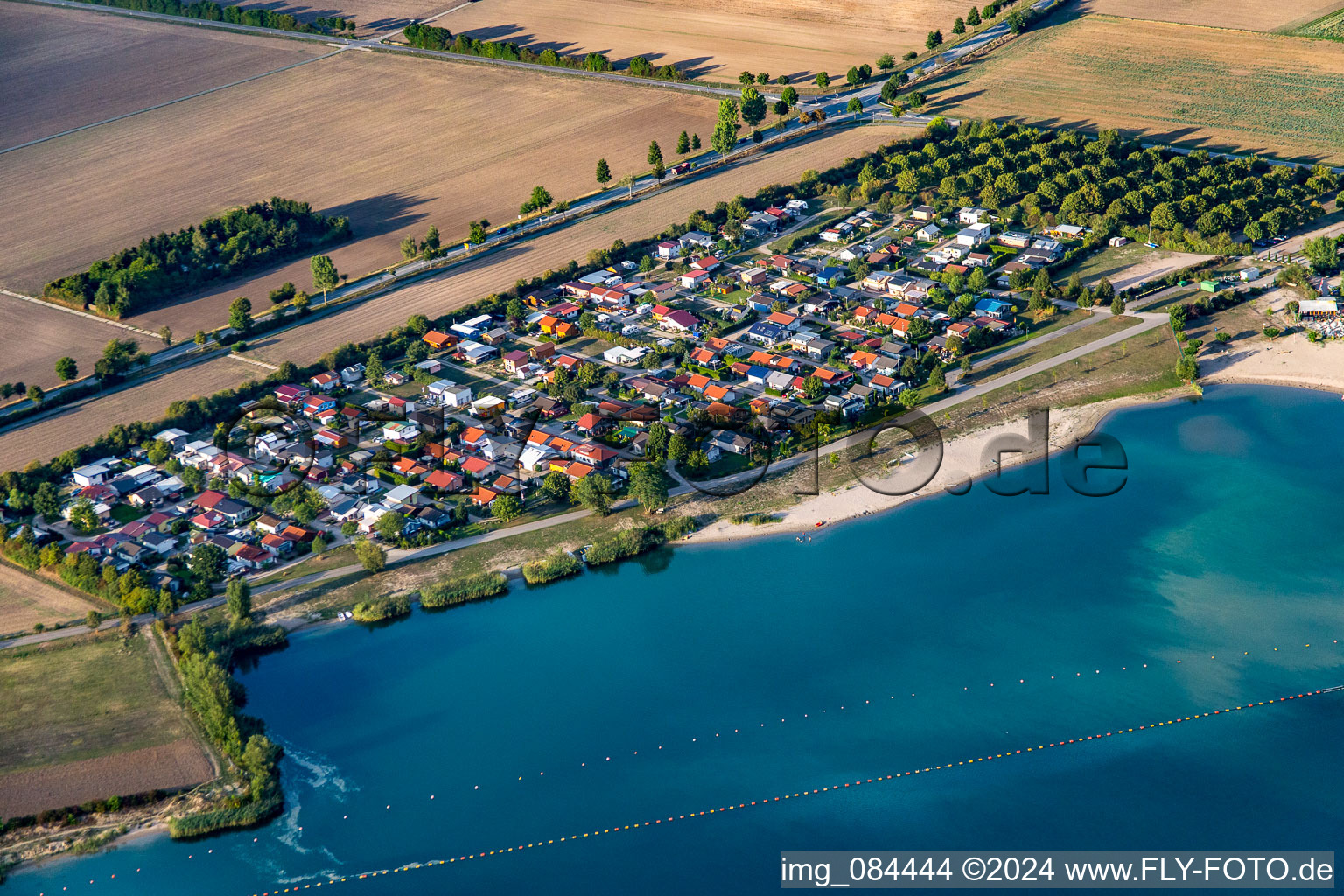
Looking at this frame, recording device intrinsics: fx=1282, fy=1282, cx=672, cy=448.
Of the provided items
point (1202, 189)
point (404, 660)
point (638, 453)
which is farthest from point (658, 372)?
point (1202, 189)

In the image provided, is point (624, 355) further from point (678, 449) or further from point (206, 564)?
point (206, 564)

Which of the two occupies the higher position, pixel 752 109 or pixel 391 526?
pixel 752 109

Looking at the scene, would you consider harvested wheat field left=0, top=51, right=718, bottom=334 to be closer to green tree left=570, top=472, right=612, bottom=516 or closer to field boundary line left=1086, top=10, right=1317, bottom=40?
green tree left=570, top=472, right=612, bottom=516

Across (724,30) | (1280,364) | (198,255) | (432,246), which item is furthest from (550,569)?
(724,30)

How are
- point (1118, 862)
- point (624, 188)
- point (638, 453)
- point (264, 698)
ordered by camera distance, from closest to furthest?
point (1118, 862) < point (264, 698) < point (638, 453) < point (624, 188)

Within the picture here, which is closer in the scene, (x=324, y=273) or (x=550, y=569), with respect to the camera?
(x=550, y=569)

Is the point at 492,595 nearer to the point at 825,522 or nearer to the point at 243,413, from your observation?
the point at 825,522
